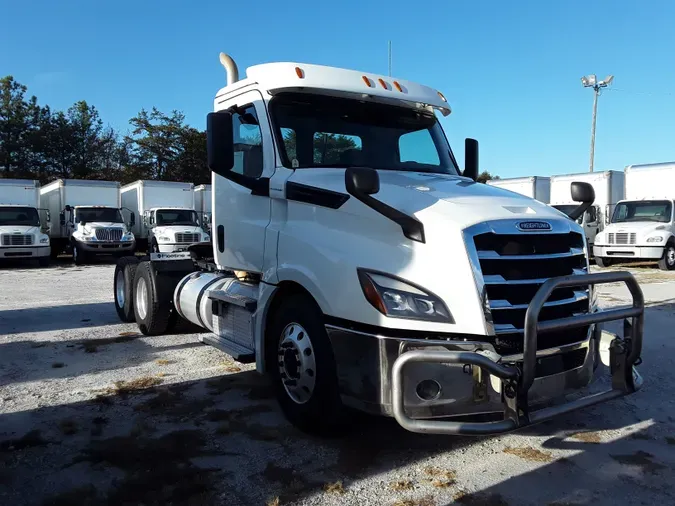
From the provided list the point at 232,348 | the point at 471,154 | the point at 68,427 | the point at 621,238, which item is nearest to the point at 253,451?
the point at 232,348

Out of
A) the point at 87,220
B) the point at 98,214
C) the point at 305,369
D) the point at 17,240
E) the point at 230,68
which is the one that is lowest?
the point at 305,369

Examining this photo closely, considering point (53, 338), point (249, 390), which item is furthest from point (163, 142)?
point (249, 390)

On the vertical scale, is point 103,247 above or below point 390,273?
below

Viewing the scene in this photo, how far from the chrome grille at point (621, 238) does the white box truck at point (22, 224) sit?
1919 cm

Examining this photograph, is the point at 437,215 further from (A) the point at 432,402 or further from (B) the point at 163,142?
(B) the point at 163,142

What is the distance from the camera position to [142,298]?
7871 mm

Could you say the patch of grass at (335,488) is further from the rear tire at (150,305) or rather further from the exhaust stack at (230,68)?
the rear tire at (150,305)

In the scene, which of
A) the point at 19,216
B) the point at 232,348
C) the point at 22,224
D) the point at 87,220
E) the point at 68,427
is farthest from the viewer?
the point at 87,220

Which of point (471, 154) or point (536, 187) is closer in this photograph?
point (471, 154)

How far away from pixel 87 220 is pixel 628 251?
63.3ft

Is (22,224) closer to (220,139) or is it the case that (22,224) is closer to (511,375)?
(220,139)

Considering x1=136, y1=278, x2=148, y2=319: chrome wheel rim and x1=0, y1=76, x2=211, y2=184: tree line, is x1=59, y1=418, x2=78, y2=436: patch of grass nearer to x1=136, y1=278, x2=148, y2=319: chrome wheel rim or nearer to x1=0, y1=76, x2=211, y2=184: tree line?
x1=136, y1=278, x2=148, y2=319: chrome wheel rim

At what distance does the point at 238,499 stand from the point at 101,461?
42.9 inches

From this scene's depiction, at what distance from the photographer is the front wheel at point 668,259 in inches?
715
